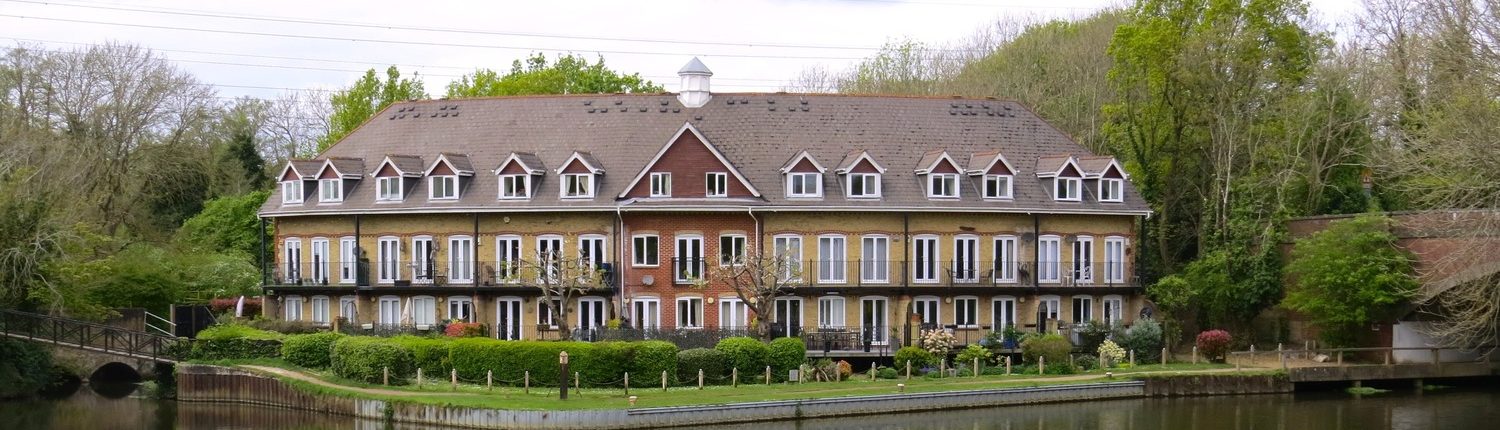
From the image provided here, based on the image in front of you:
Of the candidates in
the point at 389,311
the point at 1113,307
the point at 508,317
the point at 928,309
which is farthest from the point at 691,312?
the point at 1113,307

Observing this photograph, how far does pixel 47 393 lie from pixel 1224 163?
39091 millimetres

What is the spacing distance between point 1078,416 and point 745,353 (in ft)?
28.4

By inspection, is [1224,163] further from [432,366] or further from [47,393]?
[47,393]

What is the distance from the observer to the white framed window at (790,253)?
52.8m

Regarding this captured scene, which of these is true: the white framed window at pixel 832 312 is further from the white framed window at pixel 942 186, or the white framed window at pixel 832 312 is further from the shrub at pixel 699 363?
the shrub at pixel 699 363

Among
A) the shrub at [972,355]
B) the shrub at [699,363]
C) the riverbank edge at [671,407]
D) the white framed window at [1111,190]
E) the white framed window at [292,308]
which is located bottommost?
the riverbank edge at [671,407]

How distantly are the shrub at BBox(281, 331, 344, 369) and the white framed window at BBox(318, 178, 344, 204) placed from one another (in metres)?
9.93

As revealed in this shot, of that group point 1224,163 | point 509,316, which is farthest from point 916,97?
point 509,316

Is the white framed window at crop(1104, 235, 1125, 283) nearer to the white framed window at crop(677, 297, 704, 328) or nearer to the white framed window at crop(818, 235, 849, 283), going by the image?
the white framed window at crop(818, 235, 849, 283)

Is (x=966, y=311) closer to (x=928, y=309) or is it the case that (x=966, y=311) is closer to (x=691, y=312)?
(x=928, y=309)

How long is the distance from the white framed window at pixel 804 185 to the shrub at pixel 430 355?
13369 mm

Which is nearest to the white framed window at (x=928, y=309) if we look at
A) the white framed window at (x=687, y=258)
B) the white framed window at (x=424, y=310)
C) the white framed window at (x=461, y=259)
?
the white framed window at (x=687, y=258)

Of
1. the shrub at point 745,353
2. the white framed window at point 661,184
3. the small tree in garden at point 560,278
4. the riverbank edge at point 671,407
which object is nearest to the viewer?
the riverbank edge at point 671,407

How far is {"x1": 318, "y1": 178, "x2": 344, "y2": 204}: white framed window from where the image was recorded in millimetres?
57938
